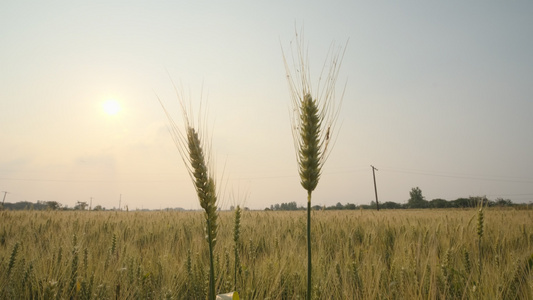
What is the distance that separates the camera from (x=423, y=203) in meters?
93.4

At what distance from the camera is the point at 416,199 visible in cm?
9994

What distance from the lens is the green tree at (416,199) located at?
93325 millimetres

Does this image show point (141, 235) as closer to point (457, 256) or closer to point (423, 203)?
point (457, 256)

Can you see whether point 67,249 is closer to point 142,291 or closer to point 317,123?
point 142,291

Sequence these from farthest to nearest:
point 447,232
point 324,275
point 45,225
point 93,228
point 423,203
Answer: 1. point 423,203
2. point 45,225
3. point 93,228
4. point 447,232
5. point 324,275

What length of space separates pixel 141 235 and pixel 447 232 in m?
4.65

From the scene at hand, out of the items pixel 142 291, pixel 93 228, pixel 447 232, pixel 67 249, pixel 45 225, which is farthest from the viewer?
pixel 45 225

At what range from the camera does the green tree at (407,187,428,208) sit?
93325 mm

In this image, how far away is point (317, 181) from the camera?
121 centimetres

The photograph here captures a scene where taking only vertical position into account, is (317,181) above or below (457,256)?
above

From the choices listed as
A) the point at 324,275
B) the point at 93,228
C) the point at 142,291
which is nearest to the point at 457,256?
the point at 324,275

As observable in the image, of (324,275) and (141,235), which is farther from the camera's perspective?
(141,235)

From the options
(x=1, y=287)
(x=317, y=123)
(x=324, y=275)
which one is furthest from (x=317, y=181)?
(x=1, y=287)

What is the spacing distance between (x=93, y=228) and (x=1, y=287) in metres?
3.17
